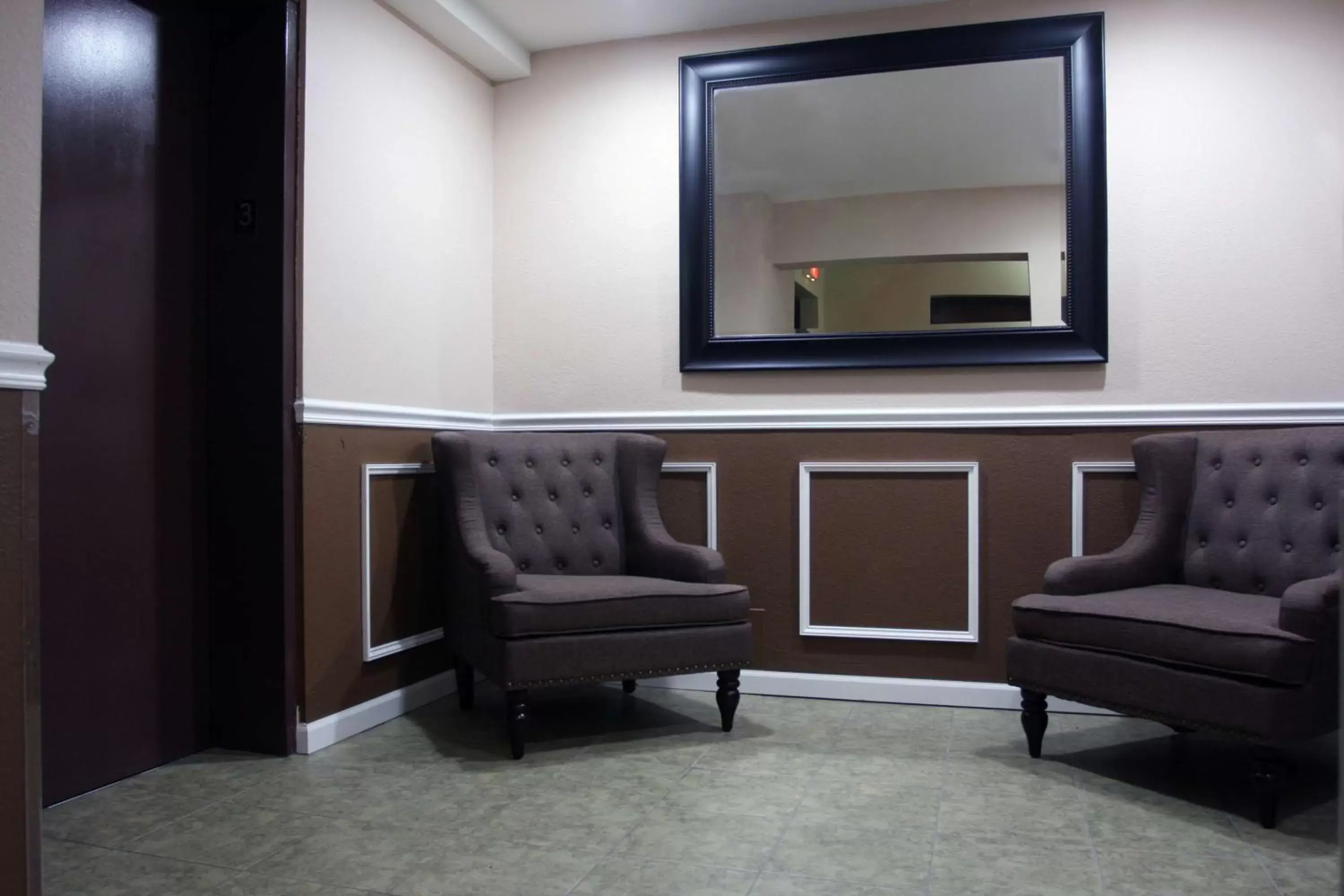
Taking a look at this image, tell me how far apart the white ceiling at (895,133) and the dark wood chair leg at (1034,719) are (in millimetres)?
1721

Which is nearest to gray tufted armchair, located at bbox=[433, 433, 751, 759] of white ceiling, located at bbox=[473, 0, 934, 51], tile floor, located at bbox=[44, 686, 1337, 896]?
tile floor, located at bbox=[44, 686, 1337, 896]

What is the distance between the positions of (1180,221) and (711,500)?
6.07 feet

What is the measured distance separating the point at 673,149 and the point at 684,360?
0.81 meters

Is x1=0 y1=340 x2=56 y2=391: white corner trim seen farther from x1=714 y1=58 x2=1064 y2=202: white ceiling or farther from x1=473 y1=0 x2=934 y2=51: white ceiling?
x1=714 y1=58 x2=1064 y2=202: white ceiling

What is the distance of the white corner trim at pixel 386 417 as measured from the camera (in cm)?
284

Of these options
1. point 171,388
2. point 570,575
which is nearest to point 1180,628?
point 570,575

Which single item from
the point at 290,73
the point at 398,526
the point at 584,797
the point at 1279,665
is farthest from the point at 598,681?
the point at 290,73

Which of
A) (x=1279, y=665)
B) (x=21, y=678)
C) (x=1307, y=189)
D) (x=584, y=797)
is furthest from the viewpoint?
(x=1307, y=189)

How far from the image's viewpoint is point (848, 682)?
136 inches

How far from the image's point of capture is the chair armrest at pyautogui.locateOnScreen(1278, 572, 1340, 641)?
7.32 feet

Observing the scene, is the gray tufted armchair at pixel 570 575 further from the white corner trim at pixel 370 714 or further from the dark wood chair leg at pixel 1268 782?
the dark wood chair leg at pixel 1268 782

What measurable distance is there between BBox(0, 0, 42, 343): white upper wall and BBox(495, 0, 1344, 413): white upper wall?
2303 mm

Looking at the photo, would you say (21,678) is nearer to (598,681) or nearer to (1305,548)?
(598,681)

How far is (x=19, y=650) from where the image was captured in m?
1.66
